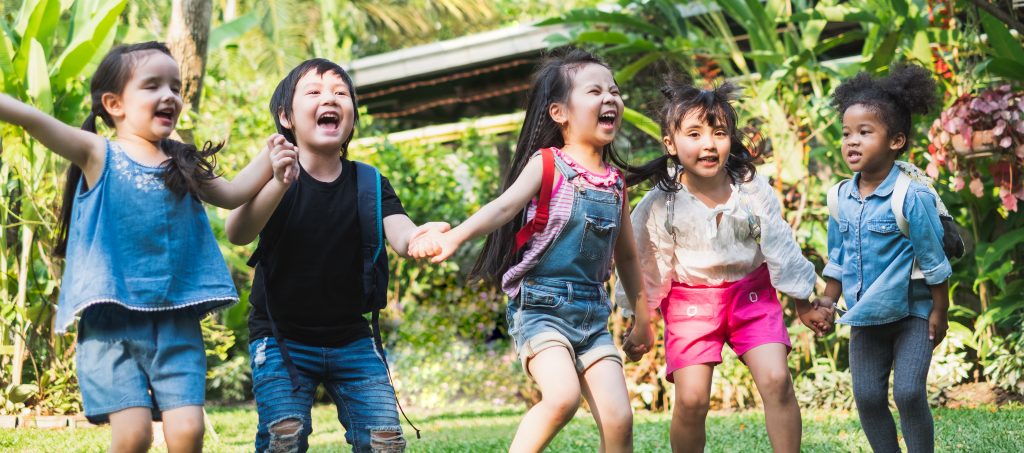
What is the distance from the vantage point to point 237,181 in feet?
10.6

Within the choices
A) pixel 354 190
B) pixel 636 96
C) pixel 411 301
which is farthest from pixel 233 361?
pixel 354 190

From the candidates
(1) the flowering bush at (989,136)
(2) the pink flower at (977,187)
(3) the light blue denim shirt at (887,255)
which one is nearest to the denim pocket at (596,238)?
(3) the light blue denim shirt at (887,255)

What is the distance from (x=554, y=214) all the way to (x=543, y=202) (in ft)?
0.18

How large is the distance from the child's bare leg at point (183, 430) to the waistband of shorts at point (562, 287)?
1.14m

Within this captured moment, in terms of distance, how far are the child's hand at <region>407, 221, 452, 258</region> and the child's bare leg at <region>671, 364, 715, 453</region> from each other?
1.10m

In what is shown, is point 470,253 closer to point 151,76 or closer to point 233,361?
point 233,361

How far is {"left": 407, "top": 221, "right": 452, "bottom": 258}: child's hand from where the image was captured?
126 inches

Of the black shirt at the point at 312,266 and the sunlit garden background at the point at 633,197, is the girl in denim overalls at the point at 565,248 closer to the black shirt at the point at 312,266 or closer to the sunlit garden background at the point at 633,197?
the black shirt at the point at 312,266

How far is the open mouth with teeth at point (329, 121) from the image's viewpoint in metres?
3.48

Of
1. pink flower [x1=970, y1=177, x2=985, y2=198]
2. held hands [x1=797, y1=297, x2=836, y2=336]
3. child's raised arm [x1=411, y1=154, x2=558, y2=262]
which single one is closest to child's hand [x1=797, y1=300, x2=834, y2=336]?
held hands [x1=797, y1=297, x2=836, y2=336]

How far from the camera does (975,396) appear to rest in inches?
280

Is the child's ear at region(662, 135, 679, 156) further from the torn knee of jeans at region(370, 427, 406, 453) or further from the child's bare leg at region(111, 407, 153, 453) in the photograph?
the child's bare leg at region(111, 407, 153, 453)

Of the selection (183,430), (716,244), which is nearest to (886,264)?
(716,244)

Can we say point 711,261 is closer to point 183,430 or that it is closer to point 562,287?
point 562,287
